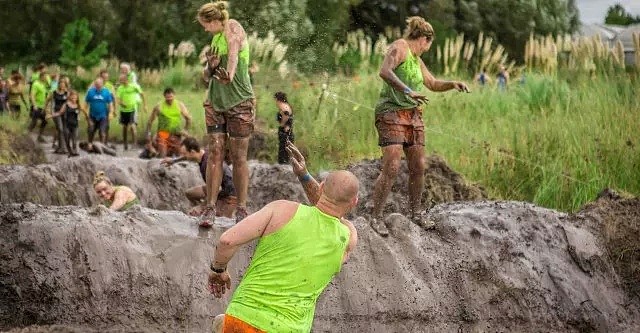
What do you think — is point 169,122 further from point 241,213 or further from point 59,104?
point 241,213

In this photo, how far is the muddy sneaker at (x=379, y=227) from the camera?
11.7 metres

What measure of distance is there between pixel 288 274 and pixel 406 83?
A: 505cm

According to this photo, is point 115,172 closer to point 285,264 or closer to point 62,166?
point 62,166

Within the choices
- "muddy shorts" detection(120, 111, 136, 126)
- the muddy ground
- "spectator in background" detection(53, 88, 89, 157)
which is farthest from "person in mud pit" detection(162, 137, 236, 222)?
"muddy shorts" detection(120, 111, 136, 126)

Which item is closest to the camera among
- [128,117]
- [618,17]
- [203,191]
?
[203,191]

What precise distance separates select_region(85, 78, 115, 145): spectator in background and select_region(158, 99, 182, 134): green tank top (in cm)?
230

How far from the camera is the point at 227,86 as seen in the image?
1091cm

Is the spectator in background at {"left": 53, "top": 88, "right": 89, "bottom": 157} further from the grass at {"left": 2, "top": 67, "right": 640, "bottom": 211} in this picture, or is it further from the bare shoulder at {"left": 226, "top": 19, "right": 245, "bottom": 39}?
the bare shoulder at {"left": 226, "top": 19, "right": 245, "bottom": 39}

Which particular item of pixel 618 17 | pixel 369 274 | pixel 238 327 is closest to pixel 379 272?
pixel 369 274

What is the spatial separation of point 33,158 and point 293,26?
18.0 feet

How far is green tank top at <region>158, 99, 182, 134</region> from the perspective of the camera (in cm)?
2144

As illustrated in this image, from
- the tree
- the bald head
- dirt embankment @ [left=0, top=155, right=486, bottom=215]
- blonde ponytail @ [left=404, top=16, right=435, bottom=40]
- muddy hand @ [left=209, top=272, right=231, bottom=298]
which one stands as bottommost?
the tree

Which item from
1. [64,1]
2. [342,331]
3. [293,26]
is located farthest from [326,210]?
[64,1]

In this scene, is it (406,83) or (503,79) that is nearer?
(406,83)
